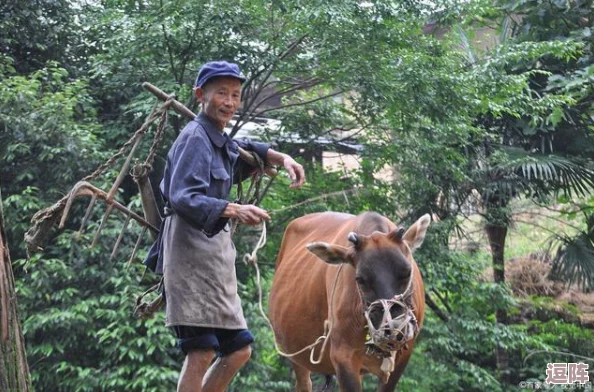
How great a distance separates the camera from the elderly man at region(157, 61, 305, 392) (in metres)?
4.01

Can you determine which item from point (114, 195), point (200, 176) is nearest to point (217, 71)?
point (200, 176)

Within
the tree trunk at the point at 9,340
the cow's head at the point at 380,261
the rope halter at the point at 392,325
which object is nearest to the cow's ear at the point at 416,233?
the cow's head at the point at 380,261

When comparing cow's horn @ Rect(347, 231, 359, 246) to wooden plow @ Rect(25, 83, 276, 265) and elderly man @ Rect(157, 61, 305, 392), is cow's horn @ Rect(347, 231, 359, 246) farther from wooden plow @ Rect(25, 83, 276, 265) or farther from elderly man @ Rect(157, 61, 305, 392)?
elderly man @ Rect(157, 61, 305, 392)

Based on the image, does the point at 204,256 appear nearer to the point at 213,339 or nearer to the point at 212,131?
the point at 213,339

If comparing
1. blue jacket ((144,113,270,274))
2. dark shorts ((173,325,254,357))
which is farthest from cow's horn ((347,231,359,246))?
dark shorts ((173,325,254,357))

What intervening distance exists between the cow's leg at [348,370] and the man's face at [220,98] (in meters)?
2.10

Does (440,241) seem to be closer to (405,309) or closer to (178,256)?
(405,309)

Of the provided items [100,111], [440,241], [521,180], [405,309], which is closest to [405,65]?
[440,241]

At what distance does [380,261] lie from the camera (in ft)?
16.8

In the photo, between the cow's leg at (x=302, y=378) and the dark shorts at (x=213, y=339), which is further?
the cow's leg at (x=302, y=378)

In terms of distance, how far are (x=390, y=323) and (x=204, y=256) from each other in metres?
1.23

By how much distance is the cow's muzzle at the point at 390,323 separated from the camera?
4.78 metres

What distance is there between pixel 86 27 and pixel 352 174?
11.9ft

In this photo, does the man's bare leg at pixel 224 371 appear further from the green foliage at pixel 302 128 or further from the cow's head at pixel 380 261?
the green foliage at pixel 302 128
